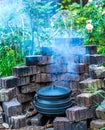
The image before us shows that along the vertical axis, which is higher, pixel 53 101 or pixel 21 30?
pixel 21 30

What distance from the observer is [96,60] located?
3.28m

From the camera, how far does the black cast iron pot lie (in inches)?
119

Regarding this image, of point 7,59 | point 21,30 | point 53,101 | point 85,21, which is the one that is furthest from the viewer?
point 85,21

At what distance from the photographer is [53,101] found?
3025 mm

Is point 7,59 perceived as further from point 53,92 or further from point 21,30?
point 53,92

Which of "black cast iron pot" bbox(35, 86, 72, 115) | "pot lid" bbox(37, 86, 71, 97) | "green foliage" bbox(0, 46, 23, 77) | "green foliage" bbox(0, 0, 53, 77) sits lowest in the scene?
"black cast iron pot" bbox(35, 86, 72, 115)

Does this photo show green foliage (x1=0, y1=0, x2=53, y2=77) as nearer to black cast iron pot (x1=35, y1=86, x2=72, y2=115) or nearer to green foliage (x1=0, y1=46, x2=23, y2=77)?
green foliage (x1=0, y1=46, x2=23, y2=77)

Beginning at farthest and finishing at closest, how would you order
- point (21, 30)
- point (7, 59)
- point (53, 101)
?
point (21, 30) → point (7, 59) → point (53, 101)

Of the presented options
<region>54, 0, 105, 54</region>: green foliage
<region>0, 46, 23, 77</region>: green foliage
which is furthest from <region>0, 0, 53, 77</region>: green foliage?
<region>54, 0, 105, 54</region>: green foliage

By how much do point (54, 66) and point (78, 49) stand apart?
0.33m

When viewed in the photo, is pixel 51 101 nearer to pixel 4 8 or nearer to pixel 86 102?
pixel 86 102

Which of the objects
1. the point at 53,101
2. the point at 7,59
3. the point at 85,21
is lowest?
the point at 53,101

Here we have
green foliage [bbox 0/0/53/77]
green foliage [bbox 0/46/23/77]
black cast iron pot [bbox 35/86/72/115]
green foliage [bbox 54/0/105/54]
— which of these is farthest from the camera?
green foliage [bbox 54/0/105/54]

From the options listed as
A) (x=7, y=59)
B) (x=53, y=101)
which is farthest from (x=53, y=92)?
(x=7, y=59)
